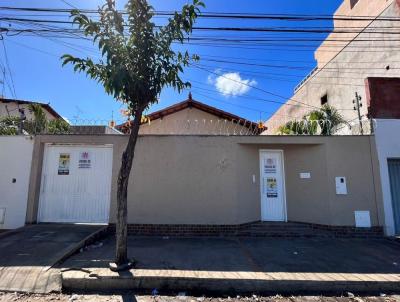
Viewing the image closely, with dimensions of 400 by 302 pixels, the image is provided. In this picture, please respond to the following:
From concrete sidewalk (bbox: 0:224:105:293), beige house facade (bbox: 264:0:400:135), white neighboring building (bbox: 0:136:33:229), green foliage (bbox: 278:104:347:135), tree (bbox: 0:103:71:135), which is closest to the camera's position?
concrete sidewalk (bbox: 0:224:105:293)

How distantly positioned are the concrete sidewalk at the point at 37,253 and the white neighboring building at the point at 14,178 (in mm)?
741


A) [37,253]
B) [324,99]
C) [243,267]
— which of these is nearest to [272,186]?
[243,267]

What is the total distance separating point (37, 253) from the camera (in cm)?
540

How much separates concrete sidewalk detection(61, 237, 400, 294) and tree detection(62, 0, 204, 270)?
52cm

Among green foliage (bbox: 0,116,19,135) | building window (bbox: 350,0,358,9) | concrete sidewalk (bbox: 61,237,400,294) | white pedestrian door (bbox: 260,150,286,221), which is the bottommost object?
concrete sidewalk (bbox: 61,237,400,294)

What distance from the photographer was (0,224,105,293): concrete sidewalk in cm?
441

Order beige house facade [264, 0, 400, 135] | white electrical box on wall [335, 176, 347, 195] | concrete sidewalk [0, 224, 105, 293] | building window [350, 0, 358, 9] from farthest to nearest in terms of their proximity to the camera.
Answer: building window [350, 0, 358, 9], beige house facade [264, 0, 400, 135], white electrical box on wall [335, 176, 347, 195], concrete sidewalk [0, 224, 105, 293]

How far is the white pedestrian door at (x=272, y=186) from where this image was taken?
326 inches

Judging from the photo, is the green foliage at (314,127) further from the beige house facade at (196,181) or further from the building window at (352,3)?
the building window at (352,3)

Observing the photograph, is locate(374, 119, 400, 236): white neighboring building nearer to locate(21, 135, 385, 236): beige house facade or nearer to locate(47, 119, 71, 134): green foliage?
locate(21, 135, 385, 236): beige house facade

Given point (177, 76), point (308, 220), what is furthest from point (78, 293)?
point (308, 220)

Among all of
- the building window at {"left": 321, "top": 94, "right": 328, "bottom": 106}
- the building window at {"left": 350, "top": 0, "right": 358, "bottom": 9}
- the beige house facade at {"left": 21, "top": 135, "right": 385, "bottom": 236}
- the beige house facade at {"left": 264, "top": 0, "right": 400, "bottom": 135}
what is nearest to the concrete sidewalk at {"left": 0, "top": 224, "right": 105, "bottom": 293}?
the beige house facade at {"left": 21, "top": 135, "right": 385, "bottom": 236}

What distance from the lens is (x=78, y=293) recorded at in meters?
4.31

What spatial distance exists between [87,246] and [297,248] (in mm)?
5050
